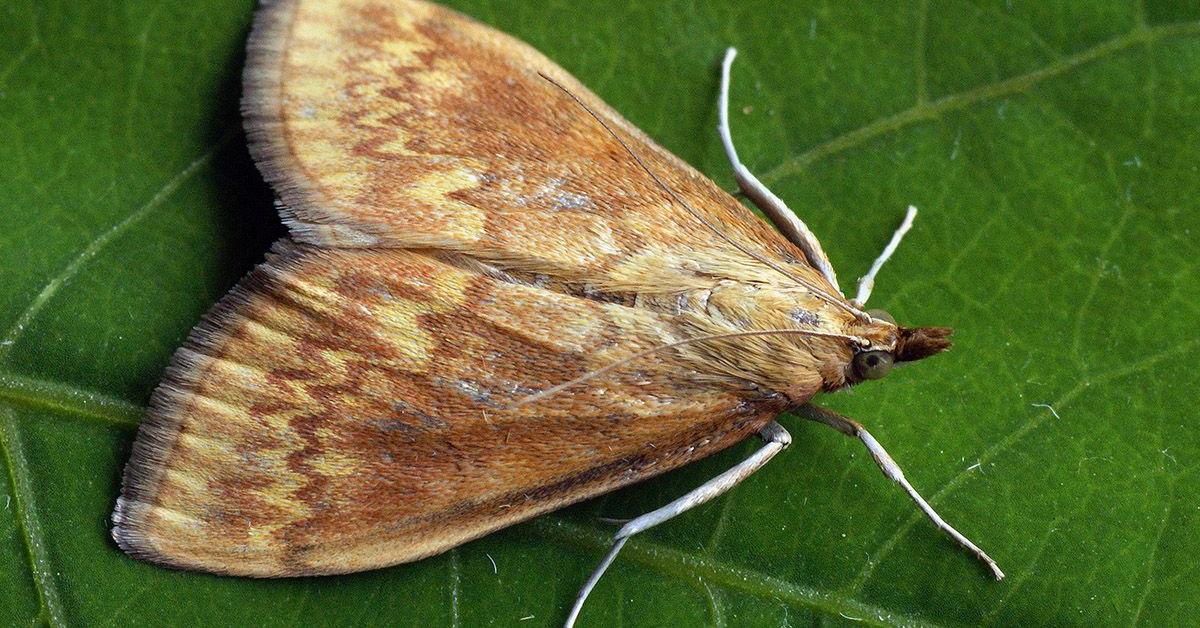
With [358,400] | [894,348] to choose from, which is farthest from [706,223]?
[358,400]

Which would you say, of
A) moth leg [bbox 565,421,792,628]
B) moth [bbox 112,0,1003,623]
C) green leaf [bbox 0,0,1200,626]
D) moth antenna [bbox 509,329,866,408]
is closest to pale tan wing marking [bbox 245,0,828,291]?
moth [bbox 112,0,1003,623]

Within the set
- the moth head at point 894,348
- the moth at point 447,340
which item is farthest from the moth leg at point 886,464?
the moth head at point 894,348

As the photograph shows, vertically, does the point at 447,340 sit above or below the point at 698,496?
above

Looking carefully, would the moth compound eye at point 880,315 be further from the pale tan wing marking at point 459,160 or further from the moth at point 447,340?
the pale tan wing marking at point 459,160

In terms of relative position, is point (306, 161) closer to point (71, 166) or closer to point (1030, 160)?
point (71, 166)

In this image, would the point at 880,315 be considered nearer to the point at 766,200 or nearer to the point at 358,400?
the point at 766,200

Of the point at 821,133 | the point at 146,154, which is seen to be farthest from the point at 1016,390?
the point at 146,154
